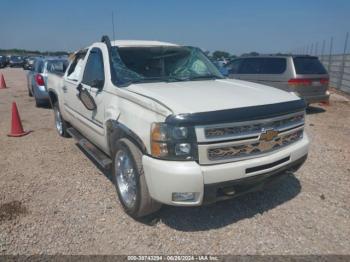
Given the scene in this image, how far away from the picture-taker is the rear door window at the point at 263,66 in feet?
29.8

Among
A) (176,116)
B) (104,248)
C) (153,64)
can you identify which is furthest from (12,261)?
(153,64)

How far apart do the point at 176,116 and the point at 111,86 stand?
1369mm

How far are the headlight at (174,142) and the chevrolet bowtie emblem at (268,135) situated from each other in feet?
2.36

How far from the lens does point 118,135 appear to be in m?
3.45

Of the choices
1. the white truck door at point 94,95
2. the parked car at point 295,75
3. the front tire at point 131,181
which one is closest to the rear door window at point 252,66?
the parked car at point 295,75

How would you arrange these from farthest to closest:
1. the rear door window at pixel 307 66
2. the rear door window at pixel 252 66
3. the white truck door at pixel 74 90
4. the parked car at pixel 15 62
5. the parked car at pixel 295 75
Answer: the parked car at pixel 15 62
the rear door window at pixel 252 66
the rear door window at pixel 307 66
the parked car at pixel 295 75
the white truck door at pixel 74 90

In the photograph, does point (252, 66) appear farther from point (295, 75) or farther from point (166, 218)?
point (166, 218)

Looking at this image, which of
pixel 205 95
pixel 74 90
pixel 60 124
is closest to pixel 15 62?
pixel 60 124

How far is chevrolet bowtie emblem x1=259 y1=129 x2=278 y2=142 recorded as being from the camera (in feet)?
9.87

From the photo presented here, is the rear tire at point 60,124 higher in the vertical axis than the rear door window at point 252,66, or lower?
lower

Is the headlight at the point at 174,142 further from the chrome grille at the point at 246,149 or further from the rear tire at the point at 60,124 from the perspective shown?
the rear tire at the point at 60,124

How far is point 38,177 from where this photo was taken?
469cm

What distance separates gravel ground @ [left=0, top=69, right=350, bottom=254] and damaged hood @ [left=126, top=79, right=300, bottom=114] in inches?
51.4

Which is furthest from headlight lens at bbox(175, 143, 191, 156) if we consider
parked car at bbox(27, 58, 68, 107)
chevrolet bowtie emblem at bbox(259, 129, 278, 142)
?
parked car at bbox(27, 58, 68, 107)
